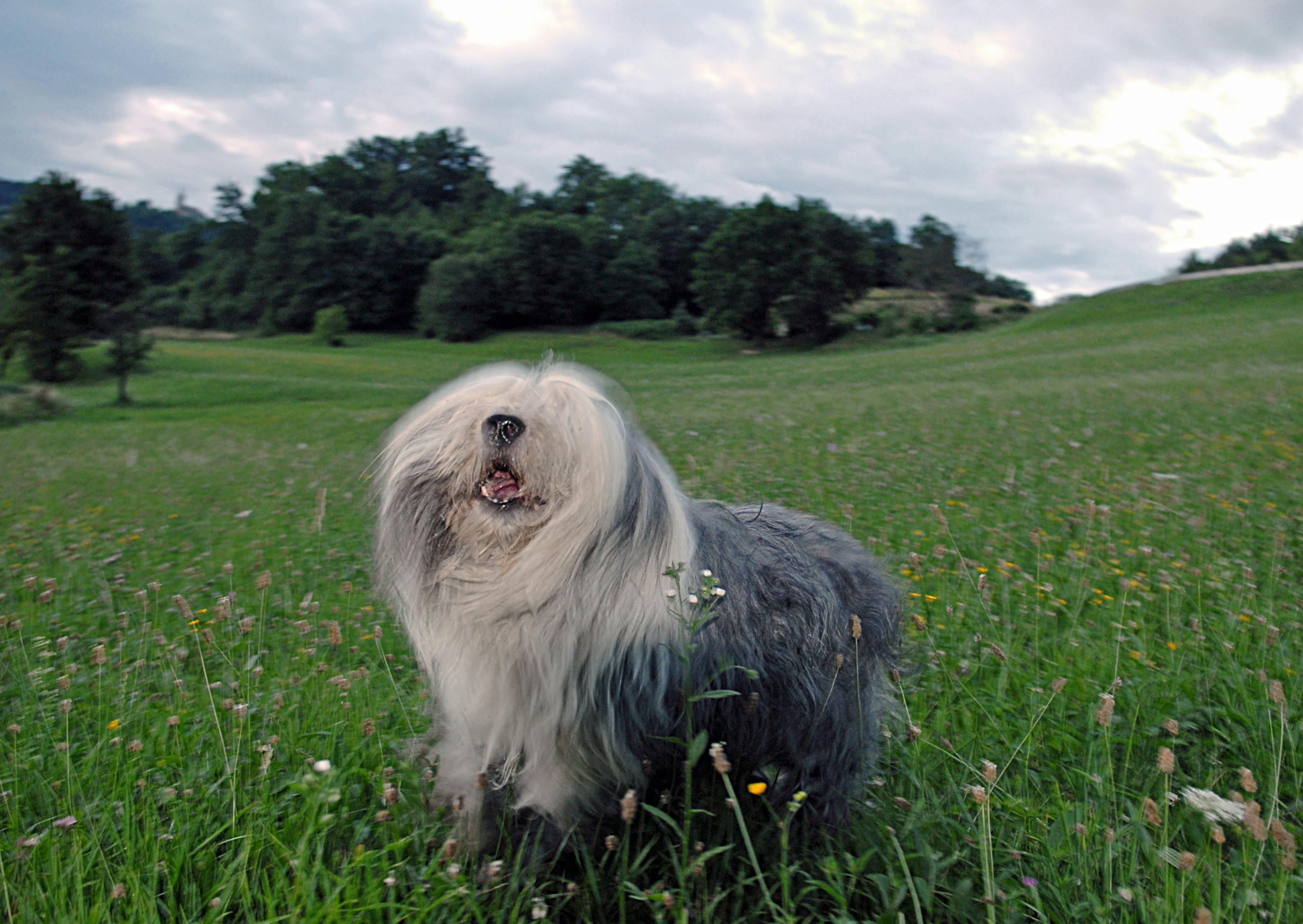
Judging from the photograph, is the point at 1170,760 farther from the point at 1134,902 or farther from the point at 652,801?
the point at 652,801

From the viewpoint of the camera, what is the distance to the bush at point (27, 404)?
2227cm

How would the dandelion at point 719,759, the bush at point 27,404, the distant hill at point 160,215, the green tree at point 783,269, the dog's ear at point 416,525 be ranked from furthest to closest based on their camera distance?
the distant hill at point 160,215 < the green tree at point 783,269 < the bush at point 27,404 < the dog's ear at point 416,525 < the dandelion at point 719,759

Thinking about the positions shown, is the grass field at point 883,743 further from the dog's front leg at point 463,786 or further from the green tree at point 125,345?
the green tree at point 125,345

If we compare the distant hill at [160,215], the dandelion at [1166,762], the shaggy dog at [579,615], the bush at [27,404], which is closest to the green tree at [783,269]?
the bush at [27,404]

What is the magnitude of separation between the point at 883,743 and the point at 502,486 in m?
1.85

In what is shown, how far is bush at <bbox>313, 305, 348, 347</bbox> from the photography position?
163ft

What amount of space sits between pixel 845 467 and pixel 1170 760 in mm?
7128

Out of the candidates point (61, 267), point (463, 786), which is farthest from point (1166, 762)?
point (61, 267)

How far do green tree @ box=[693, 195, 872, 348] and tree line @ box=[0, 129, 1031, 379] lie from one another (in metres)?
0.11

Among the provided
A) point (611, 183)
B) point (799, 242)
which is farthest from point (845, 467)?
point (611, 183)

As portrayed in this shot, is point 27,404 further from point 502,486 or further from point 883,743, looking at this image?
point 883,743

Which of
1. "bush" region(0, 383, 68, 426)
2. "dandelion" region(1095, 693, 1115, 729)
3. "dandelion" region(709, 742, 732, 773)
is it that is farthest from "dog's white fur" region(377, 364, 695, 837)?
"bush" region(0, 383, 68, 426)

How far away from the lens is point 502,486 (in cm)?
243

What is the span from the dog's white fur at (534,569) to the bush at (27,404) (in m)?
25.3
